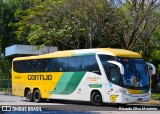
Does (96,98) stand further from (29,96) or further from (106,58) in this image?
(29,96)

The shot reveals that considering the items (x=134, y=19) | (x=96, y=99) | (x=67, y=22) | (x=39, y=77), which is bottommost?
(x=96, y=99)

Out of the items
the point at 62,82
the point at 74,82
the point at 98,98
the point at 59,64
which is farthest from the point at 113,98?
the point at 59,64

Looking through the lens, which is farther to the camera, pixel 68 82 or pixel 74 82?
pixel 68 82

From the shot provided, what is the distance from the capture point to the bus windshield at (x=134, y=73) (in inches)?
802

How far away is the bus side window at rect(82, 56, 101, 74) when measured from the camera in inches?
858

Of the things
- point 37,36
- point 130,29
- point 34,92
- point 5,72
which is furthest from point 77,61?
point 5,72

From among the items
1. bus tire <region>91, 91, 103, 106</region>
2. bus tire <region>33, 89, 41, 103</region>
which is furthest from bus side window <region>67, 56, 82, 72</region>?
bus tire <region>33, 89, 41, 103</region>

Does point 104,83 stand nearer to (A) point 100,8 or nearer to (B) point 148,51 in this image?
(A) point 100,8

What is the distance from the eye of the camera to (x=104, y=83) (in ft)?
69.6

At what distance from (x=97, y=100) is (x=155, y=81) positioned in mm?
17922

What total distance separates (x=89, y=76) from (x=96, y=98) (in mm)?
1375

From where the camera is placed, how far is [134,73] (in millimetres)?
20656

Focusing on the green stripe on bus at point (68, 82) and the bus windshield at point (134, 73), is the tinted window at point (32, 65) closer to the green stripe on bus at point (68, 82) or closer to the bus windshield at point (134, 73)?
the green stripe on bus at point (68, 82)

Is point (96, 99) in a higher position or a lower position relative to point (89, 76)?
lower
